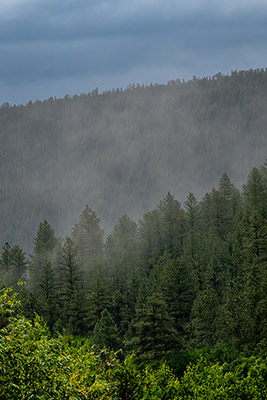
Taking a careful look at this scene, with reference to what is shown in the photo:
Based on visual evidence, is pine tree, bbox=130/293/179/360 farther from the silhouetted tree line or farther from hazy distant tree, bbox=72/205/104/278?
hazy distant tree, bbox=72/205/104/278

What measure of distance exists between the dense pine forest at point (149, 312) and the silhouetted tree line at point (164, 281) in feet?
0.74

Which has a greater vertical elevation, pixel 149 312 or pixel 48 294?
pixel 48 294

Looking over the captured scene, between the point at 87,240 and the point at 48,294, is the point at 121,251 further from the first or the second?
the point at 48,294

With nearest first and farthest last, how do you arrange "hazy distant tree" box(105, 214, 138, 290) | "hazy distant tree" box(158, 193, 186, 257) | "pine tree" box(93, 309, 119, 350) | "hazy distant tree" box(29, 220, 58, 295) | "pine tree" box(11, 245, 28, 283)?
"pine tree" box(93, 309, 119, 350) < "hazy distant tree" box(105, 214, 138, 290) < "hazy distant tree" box(29, 220, 58, 295) < "hazy distant tree" box(158, 193, 186, 257) < "pine tree" box(11, 245, 28, 283)

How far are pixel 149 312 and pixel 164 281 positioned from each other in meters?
22.5

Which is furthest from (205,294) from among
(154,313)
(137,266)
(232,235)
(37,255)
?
(37,255)

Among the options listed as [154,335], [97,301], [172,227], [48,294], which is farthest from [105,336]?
[172,227]

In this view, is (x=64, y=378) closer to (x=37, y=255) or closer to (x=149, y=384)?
(x=149, y=384)

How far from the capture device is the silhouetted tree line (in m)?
67.2

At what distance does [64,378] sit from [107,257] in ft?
348

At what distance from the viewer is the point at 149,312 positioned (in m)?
67.1

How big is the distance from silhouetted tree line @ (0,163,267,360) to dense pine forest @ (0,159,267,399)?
0.74 ft

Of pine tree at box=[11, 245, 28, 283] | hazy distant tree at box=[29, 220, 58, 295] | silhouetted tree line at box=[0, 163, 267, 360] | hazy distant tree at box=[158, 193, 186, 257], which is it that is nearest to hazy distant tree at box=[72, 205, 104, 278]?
silhouetted tree line at box=[0, 163, 267, 360]

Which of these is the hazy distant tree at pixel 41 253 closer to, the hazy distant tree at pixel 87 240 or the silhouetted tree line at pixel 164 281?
the silhouetted tree line at pixel 164 281
